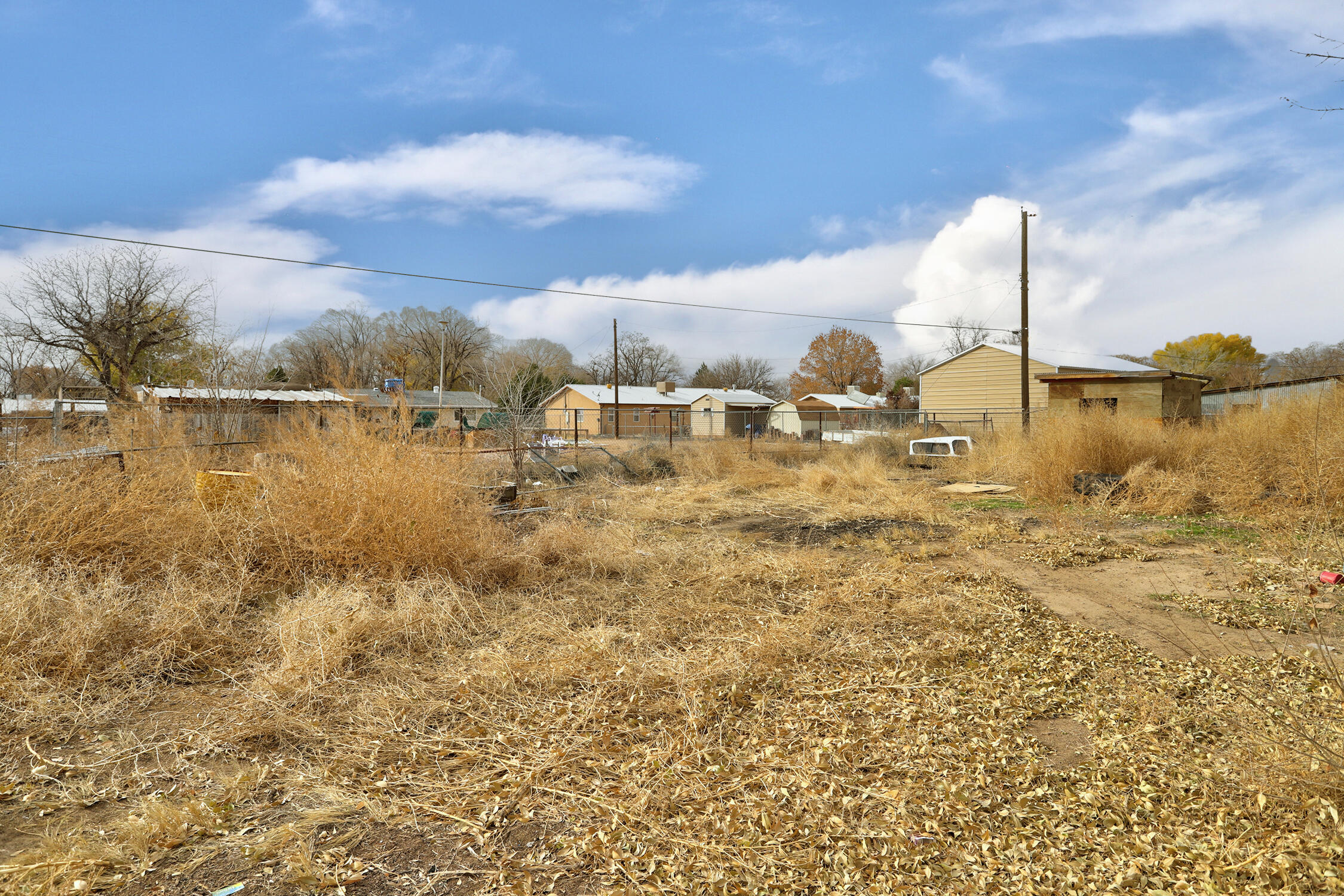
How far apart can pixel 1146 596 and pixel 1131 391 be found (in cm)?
2078

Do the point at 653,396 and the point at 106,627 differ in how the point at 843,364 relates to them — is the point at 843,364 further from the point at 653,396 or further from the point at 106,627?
the point at 106,627

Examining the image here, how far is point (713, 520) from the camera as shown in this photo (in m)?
11.2

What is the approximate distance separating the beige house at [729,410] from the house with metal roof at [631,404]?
0.11 metres

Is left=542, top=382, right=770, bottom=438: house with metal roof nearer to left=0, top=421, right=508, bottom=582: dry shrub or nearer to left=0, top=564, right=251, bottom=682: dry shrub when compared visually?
left=0, top=421, right=508, bottom=582: dry shrub

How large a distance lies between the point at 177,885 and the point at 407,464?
3992mm

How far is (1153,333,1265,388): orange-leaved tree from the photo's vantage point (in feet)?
162

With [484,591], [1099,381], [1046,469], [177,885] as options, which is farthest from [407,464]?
[1099,381]

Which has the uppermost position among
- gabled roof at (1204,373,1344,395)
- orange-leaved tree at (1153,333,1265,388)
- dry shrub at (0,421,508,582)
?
orange-leaved tree at (1153,333,1265,388)

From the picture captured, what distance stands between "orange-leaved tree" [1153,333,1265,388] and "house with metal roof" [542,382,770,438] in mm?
30211

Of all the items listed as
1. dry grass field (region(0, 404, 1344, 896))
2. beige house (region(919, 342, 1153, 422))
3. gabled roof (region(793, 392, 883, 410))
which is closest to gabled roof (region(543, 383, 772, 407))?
gabled roof (region(793, 392, 883, 410))

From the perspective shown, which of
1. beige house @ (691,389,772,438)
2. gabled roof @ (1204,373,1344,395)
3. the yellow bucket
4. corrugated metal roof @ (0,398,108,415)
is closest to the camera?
the yellow bucket

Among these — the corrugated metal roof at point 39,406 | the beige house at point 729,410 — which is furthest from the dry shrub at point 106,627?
the beige house at point 729,410

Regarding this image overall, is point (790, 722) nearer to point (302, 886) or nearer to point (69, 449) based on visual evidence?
point (302, 886)

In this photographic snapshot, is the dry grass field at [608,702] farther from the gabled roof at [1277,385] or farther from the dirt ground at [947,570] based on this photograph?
the gabled roof at [1277,385]
